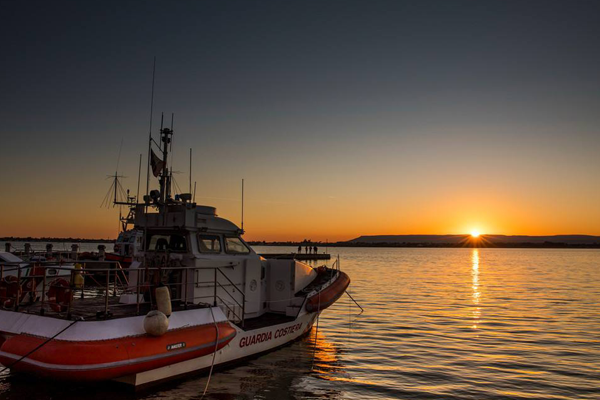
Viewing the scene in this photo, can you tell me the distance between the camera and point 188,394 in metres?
9.02

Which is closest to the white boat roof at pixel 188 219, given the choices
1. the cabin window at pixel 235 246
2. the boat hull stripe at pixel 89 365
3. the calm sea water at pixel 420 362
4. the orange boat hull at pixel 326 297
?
the cabin window at pixel 235 246

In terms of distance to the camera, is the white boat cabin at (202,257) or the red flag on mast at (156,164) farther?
the red flag on mast at (156,164)

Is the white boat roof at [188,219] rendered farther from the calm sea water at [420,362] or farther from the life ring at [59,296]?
the calm sea water at [420,362]

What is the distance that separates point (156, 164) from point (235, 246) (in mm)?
3226

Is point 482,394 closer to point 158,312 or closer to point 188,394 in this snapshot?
point 188,394

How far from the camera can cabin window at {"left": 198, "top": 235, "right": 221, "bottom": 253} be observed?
1123cm

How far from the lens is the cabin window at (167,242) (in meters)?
11.1

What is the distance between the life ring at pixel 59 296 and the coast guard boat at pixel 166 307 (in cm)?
2

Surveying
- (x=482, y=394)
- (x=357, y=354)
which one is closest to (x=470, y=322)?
(x=357, y=354)

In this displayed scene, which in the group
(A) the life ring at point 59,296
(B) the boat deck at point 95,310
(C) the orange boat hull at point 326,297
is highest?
(A) the life ring at point 59,296

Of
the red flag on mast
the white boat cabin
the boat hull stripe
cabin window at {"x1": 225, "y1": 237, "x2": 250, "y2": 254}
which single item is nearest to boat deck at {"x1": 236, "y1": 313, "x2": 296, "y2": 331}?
the white boat cabin

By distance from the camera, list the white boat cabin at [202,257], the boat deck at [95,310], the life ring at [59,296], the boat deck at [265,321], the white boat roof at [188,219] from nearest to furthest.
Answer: the boat deck at [95,310], the life ring at [59,296], the white boat cabin at [202,257], the white boat roof at [188,219], the boat deck at [265,321]

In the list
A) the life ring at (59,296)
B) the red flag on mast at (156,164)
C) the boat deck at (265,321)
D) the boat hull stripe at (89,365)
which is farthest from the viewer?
the red flag on mast at (156,164)

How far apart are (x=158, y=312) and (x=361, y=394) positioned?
496cm
